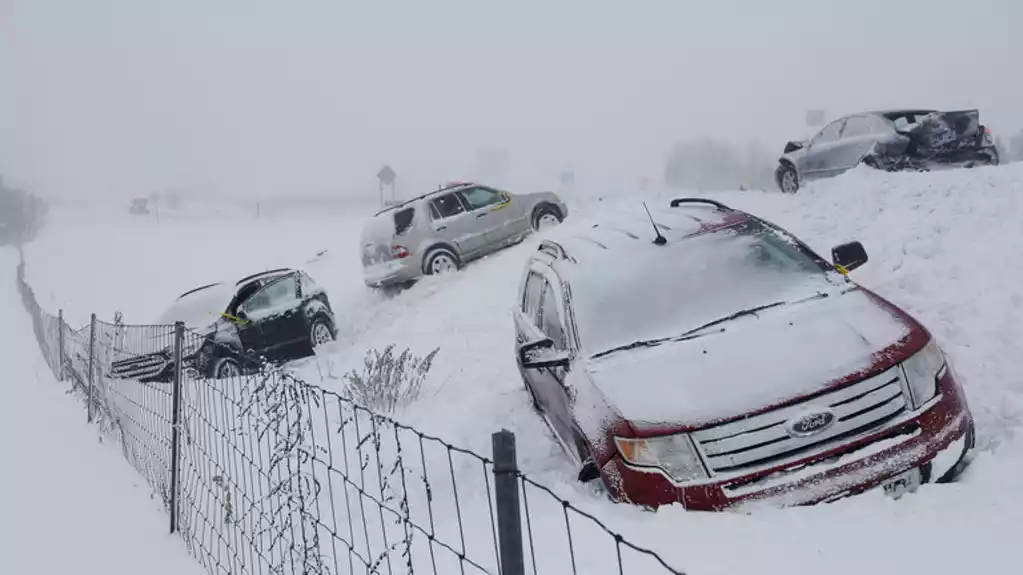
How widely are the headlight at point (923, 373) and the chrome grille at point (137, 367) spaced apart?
249 inches

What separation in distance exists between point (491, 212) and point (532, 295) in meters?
8.83

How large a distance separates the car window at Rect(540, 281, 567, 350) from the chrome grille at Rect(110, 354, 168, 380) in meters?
3.87

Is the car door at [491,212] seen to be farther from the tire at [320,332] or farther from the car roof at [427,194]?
the tire at [320,332]

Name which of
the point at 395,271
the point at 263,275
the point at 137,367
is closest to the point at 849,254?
the point at 137,367

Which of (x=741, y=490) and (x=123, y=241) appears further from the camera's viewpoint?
(x=123, y=241)

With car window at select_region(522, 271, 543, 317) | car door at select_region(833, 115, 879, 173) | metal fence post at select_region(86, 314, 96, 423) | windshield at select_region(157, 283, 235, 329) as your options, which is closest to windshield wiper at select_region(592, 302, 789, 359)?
car window at select_region(522, 271, 543, 317)

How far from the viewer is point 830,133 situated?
A: 13641mm

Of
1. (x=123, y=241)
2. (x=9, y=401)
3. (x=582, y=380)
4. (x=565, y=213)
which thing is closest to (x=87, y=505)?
(x=582, y=380)

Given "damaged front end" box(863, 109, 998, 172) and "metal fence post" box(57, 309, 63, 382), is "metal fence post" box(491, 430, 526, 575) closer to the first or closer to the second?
"metal fence post" box(57, 309, 63, 382)

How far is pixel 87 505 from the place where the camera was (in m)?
5.80

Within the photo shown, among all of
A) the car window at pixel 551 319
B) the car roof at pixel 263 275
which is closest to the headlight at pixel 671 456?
the car window at pixel 551 319

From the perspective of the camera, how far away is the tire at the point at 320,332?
12523 mm

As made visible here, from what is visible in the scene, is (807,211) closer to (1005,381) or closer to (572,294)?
(1005,381)

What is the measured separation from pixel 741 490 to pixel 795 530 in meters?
0.30
